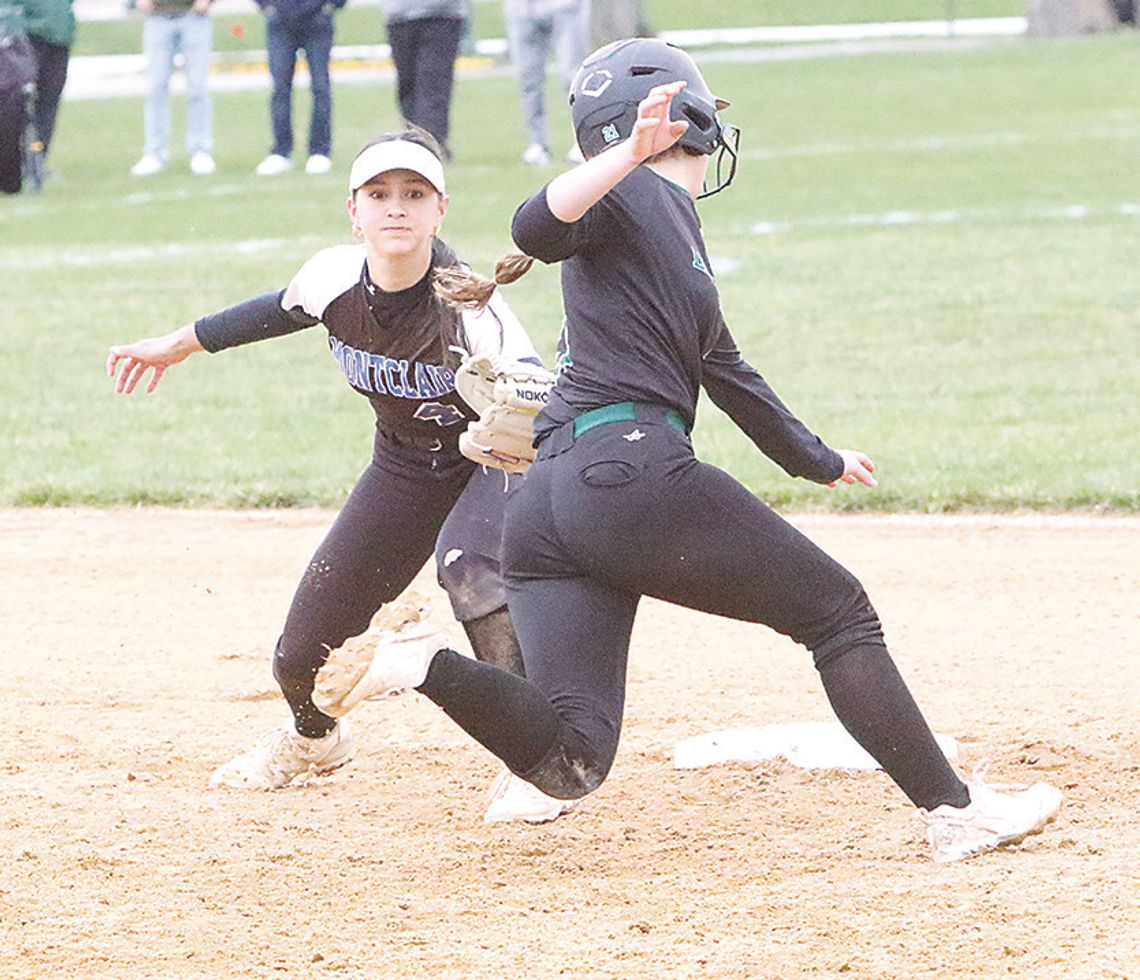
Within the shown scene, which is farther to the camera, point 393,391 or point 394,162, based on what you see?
point 393,391

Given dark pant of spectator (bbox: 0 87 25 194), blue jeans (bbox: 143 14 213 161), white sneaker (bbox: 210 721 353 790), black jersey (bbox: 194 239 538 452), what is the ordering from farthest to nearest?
blue jeans (bbox: 143 14 213 161) < dark pant of spectator (bbox: 0 87 25 194) < white sneaker (bbox: 210 721 353 790) < black jersey (bbox: 194 239 538 452)

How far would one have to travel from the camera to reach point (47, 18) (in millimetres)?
17109

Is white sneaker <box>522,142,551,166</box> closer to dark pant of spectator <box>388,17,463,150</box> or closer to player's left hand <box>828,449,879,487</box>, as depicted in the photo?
dark pant of spectator <box>388,17,463,150</box>

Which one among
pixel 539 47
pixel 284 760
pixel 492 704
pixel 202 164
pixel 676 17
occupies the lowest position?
pixel 676 17

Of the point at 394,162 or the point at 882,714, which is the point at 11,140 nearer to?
the point at 394,162

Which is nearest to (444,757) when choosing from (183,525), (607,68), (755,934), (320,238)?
(755,934)

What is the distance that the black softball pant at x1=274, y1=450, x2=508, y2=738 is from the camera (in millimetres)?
4867

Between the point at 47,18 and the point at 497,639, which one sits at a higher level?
the point at 497,639

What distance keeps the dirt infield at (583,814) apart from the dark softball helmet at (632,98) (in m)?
1.48

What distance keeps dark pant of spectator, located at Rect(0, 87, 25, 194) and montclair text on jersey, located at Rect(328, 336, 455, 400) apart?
12.1 m

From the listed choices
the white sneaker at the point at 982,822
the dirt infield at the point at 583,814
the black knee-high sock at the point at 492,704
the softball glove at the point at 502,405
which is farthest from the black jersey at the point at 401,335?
the white sneaker at the point at 982,822

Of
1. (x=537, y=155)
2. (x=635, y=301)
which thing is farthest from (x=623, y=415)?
(x=537, y=155)

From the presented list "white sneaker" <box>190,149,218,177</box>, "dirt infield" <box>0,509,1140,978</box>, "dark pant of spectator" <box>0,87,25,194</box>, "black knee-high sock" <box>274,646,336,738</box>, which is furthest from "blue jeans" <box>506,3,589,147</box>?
"black knee-high sock" <box>274,646,336,738</box>

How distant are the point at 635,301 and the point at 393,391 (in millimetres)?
928
